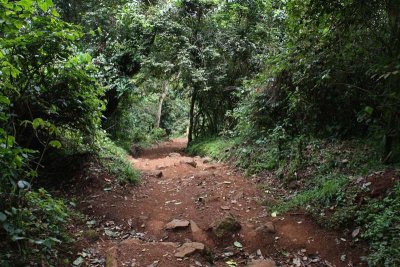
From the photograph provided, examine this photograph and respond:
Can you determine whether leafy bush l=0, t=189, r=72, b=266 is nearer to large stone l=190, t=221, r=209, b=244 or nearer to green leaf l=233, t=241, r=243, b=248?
large stone l=190, t=221, r=209, b=244

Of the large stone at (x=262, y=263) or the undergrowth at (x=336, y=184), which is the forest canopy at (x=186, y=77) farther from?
the large stone at (x=262, y=263)

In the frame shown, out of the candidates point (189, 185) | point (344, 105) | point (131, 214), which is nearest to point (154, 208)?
point (131, 214)

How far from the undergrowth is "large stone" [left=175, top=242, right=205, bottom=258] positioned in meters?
1.70

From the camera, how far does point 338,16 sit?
5.00 meters

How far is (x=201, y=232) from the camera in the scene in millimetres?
4855

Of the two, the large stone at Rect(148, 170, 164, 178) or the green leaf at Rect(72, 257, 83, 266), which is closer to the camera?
the green leaf at Rect(72, 257, 83, 266)

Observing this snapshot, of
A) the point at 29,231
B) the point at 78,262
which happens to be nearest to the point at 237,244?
the point at 78,262

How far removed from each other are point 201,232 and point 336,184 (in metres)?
2.18

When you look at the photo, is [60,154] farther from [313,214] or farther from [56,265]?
[313,214]

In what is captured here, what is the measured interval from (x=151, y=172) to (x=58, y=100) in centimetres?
359

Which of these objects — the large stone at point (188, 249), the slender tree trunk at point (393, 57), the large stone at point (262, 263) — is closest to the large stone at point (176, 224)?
the large stone at point (188, 249)

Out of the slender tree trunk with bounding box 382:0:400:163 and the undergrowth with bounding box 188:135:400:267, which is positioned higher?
the slender tree trunk with bounding box 382:0:400:163

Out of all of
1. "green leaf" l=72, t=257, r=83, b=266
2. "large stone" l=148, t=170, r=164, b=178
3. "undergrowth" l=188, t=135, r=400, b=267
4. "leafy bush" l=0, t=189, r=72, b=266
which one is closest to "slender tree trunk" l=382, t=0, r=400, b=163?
"undergrowth" l=188, t=135, r=400, b=267

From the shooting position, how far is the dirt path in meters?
4.06
